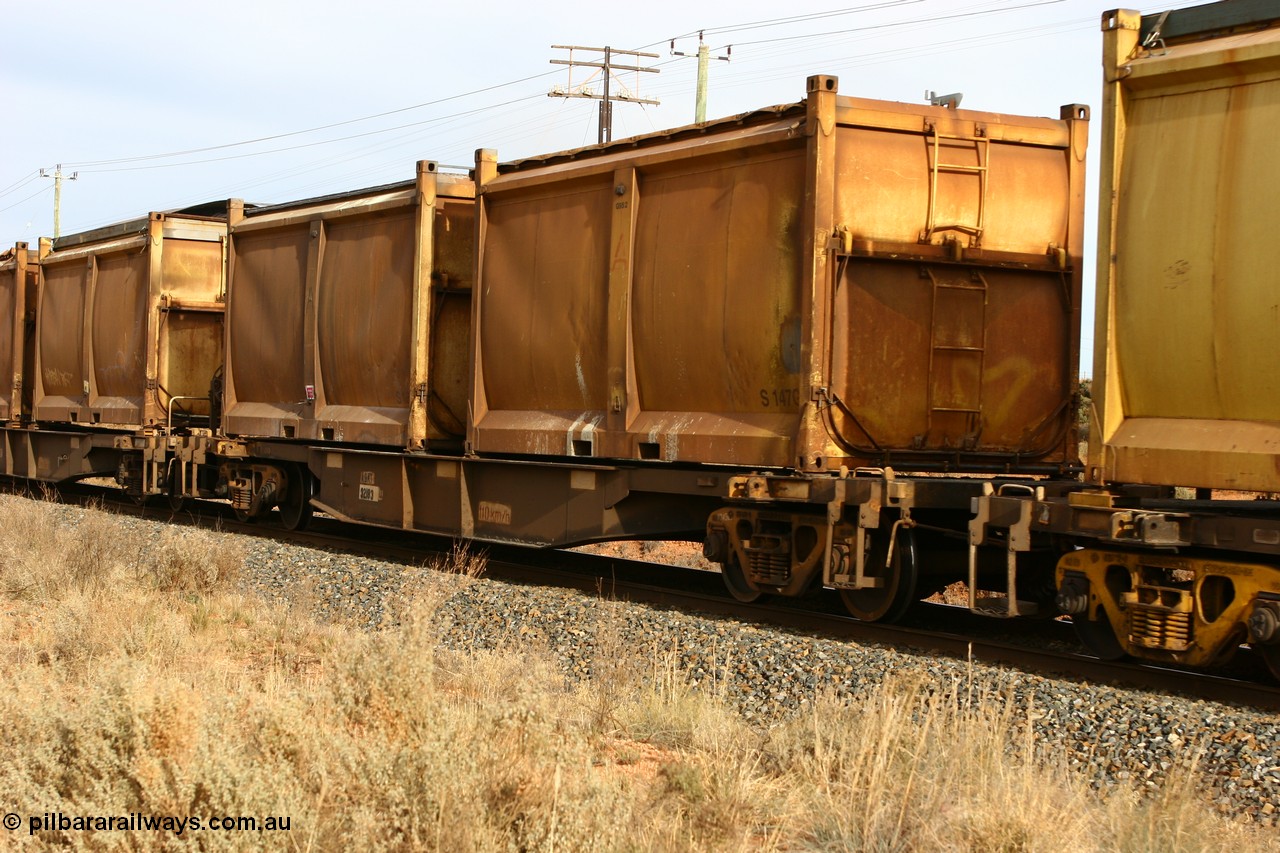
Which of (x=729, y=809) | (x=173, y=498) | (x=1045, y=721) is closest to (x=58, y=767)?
(x=729, y=809)

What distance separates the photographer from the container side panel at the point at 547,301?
11.4m

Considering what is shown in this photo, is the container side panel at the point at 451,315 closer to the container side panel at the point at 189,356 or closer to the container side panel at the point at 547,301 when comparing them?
the container side panel at the point at 547,301

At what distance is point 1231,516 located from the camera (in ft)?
22.9

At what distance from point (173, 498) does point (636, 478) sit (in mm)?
10308

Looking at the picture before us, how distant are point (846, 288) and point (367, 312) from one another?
22.1 ft

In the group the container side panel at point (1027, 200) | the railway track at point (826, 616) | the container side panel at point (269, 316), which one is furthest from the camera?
the container side panel at point (269, 316)

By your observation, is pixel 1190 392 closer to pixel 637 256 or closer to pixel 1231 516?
pixel 1231 516

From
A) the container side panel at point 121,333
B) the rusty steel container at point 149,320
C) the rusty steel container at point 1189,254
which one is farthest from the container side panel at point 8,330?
the rusty steel container at point 1189,254

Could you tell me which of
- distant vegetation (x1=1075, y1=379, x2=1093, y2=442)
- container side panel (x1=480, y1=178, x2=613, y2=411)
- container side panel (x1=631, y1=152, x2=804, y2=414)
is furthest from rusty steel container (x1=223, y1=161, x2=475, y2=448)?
distant vegetation (x1=1075, y1=379, x2=1093, y2=442)

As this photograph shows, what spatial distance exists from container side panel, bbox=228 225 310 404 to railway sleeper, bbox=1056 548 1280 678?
10387mm

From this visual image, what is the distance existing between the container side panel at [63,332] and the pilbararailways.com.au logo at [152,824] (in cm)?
1716

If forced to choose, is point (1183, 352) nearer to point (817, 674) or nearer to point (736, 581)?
point (817, 674)

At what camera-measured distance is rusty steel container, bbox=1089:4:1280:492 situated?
22.5 feet

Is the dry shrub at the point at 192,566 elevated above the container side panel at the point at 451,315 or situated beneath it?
situated beneath
